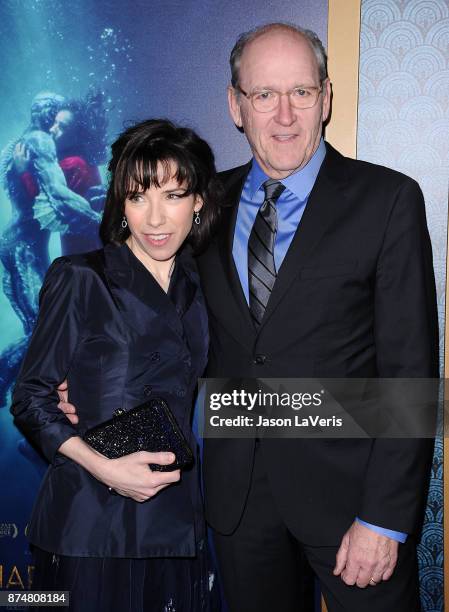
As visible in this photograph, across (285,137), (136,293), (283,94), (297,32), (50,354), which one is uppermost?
(297,32)

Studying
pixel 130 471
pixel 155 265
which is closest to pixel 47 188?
pixel 155 265

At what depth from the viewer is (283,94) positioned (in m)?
1.92

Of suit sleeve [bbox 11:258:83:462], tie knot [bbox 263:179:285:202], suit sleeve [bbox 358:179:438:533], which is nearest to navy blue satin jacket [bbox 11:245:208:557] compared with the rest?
suit sleeve [bbox 11:258:83:462]

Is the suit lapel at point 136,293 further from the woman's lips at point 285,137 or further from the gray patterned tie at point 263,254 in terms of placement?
the woman's lips at point 285,137

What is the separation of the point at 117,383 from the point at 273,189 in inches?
28.1

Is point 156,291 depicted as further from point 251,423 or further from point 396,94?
point 396,94

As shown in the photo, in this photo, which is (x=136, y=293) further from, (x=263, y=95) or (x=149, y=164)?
(x=263, y=95)

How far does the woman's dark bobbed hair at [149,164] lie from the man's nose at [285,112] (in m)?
0.24

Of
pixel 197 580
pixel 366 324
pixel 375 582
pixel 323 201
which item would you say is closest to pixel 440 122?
pixel 323 201

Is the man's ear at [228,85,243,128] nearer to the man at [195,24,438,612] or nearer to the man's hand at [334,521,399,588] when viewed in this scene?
the man at [195,24,438,612]

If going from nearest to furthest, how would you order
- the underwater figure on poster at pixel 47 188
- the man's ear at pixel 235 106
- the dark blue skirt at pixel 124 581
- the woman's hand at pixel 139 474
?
the woman's hand at pixel 139 474 → the dark blue skirt at pixel 124 581 → the man's ear at pixel 235 106 → the underwater figure on poster at pixel 47 188

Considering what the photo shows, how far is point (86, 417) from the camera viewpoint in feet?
6.07

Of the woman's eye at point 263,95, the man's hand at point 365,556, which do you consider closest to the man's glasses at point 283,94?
the woman's eye at point 263,95

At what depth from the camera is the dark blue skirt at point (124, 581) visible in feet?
5.95
